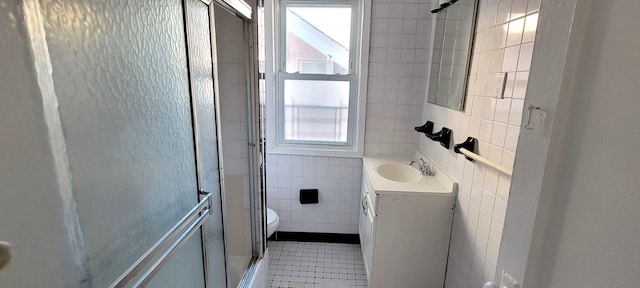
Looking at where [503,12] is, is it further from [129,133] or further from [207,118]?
[129,133]

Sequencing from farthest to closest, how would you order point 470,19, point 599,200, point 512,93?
point 470,19, point 512,93, point 599,200

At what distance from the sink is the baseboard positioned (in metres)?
0.76

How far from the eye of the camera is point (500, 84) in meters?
1.35

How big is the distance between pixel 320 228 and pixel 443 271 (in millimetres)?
1183

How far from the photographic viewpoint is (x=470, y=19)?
5.48ft

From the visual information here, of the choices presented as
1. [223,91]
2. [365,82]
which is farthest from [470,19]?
[223,91]

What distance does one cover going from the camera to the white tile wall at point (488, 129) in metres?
1.24

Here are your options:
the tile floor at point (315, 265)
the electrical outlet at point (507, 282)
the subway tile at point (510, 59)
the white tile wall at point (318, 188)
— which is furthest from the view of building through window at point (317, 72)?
the electrical outlet at point (507, 282)

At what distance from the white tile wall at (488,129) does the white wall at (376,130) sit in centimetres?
66

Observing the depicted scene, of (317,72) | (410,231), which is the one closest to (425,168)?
(410,231)

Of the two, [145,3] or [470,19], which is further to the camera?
[470,19]

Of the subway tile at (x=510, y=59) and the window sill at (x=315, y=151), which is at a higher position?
the subway tile at (x=510, y=59)

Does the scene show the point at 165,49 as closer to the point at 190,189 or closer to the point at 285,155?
the point at 190,189

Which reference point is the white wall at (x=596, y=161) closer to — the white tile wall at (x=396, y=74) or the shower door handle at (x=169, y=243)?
the shower door handle at (x=169, y=243)
